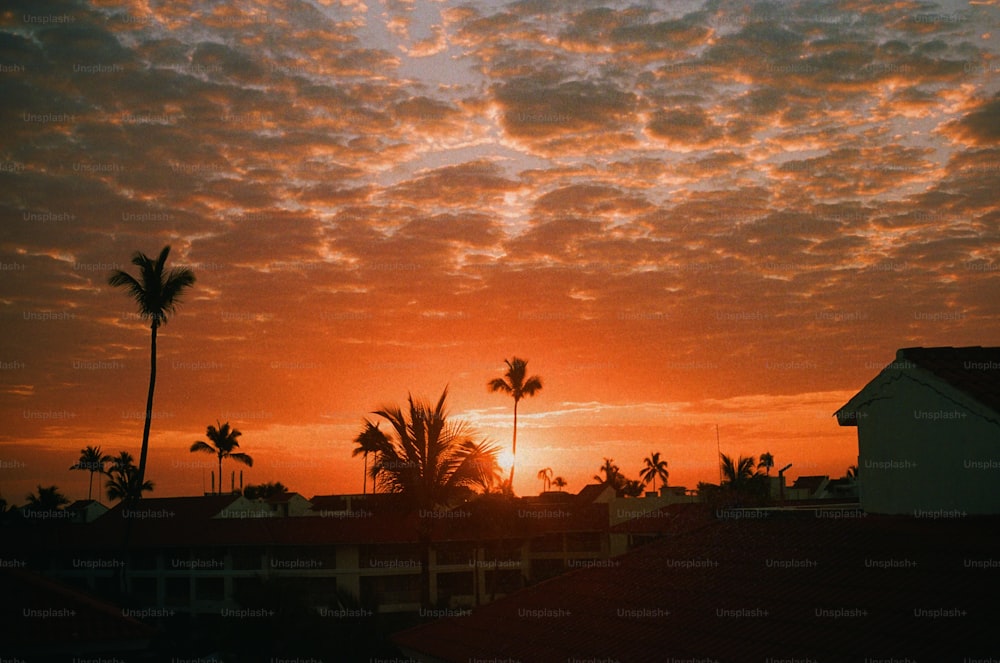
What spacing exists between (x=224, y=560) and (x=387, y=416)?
1374 inches

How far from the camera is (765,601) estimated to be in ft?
41.4

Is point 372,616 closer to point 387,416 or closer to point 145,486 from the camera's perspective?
point 387,416

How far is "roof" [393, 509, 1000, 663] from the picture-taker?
10.4 meters

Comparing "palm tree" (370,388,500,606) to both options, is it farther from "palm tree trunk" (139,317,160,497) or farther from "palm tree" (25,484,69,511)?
"palm tree" (25,484,69,511)

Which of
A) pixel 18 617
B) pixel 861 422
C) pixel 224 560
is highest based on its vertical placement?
pixel 861 422

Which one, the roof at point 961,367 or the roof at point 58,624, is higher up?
the roof at point 961,367

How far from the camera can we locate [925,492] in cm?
1568

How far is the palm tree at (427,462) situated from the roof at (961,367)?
52.2 ft

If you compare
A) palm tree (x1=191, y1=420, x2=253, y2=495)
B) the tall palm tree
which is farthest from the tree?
the tall palm tree

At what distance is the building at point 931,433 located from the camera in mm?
14484

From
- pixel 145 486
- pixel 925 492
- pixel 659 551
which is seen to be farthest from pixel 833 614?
pixel 145 486

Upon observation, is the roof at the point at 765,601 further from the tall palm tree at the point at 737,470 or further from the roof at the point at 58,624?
the tall palm tree at the point at 737,470

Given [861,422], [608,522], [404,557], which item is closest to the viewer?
[861,422]

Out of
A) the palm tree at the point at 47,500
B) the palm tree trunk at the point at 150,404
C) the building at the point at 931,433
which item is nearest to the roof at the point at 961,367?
the building at the point at 931,433
